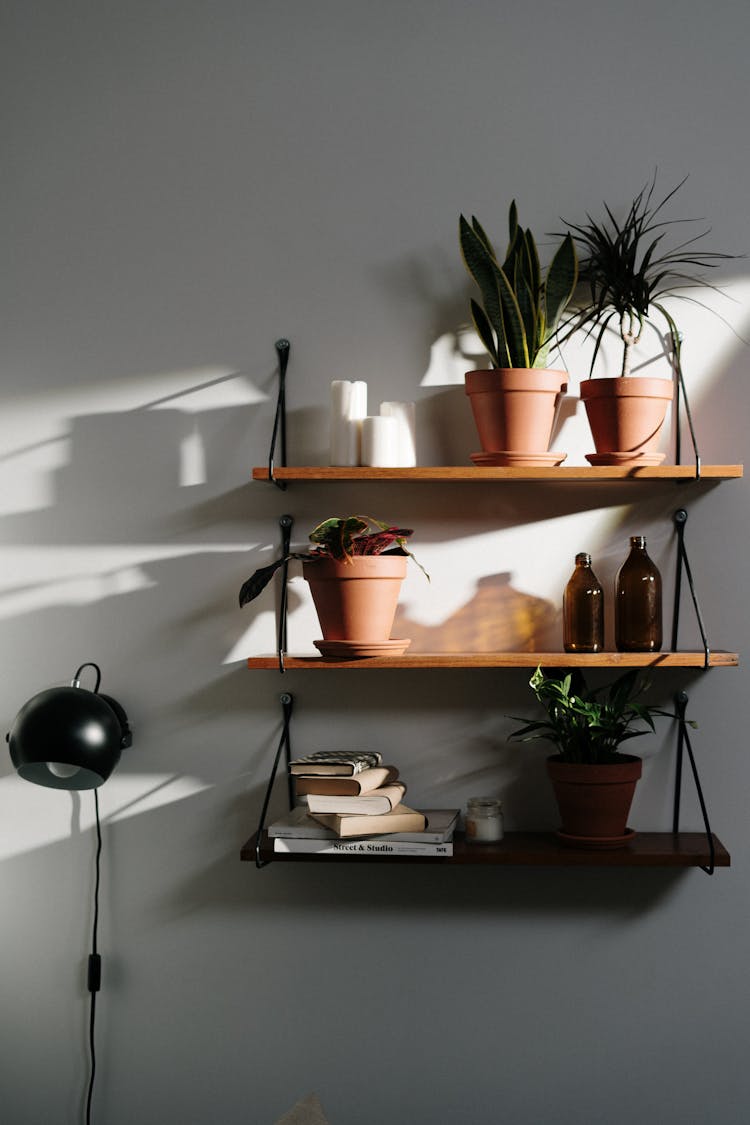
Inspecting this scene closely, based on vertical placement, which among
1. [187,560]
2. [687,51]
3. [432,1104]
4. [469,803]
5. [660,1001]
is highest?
[687,51]

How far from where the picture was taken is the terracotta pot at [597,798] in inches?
73.7

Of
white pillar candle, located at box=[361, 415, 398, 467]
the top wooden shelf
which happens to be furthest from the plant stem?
white pillar candle, located at box=[361, 415, 398, 467]

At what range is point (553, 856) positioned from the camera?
1.87m

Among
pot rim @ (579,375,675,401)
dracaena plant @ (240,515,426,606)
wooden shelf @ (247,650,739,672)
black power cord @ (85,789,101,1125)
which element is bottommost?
black power cord @ (85,789,101,1125)

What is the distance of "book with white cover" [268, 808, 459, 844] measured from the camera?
6.08 ft

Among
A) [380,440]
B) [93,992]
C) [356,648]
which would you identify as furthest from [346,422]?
[93,992]

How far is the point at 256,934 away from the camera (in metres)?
2.07

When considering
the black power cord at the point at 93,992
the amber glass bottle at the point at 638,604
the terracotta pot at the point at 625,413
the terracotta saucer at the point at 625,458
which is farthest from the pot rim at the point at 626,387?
the black power cord at the point at 93,992

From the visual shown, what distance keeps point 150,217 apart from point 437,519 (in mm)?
841

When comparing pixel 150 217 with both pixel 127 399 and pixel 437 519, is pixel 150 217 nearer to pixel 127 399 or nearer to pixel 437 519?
pixel 127 399

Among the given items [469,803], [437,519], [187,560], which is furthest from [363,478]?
[469,803]

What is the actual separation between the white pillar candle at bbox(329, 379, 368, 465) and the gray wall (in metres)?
0.14

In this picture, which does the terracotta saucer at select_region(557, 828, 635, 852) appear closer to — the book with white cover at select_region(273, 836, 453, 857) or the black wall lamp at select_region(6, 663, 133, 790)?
the book with white cover at select_region(273, 836, 453, 857)

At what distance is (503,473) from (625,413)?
248 millimetres
